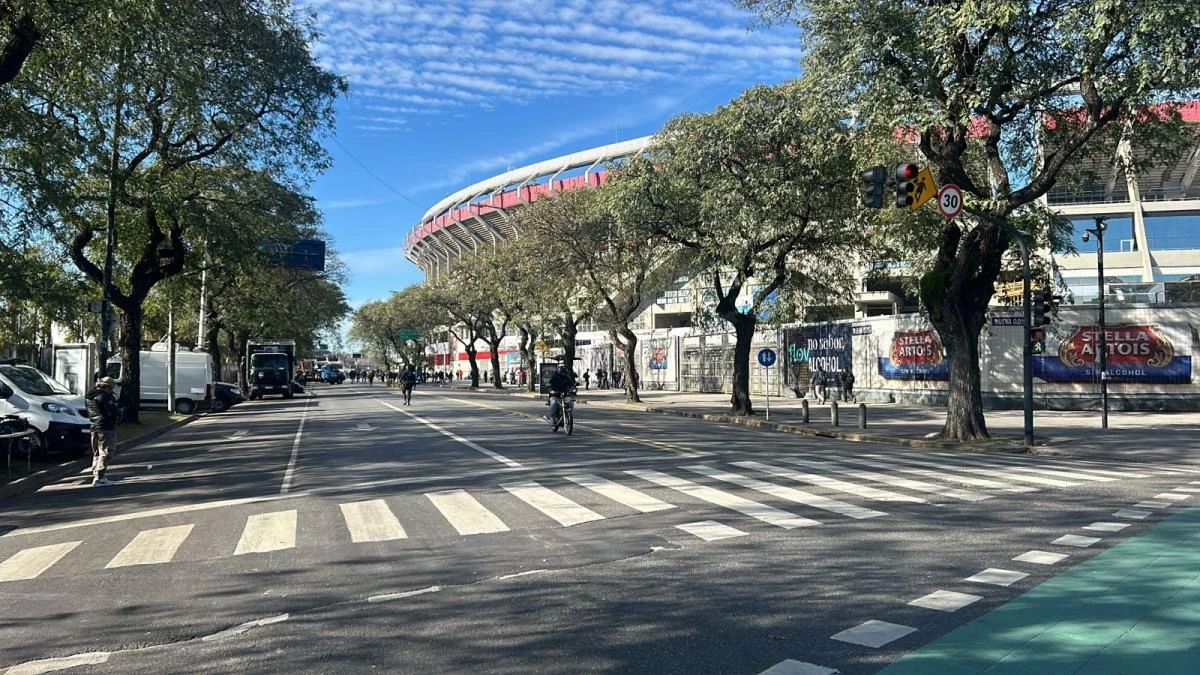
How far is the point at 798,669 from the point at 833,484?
7.67 metres

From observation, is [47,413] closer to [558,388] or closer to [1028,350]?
[558,388]

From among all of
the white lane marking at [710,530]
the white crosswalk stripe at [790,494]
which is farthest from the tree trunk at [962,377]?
the white lane marking at [710,530]

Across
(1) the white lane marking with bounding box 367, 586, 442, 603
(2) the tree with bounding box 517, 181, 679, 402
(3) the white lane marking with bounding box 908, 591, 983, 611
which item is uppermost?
(2) the tree with bounding box 517, 181, 679, 402

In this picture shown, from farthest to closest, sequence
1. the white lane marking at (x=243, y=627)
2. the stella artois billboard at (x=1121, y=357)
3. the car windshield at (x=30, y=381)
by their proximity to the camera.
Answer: the stella artois billboard at (x=1121, y=357), the car windshield at (x=30, y=381), the white lane marking at (x=243, y=627)

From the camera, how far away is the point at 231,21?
16.0 metres

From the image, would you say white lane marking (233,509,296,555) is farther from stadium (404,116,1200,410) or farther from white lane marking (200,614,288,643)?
stadium (404,116,1200,410)

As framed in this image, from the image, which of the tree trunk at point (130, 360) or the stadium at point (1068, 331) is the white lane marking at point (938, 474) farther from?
the tree trunk at point (130, 360)

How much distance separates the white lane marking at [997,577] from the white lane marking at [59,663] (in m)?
6.19

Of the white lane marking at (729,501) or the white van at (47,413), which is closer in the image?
the white lane marking at (729,501)

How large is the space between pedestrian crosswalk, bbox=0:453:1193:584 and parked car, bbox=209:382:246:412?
32.2m

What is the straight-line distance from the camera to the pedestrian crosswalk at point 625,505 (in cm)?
848

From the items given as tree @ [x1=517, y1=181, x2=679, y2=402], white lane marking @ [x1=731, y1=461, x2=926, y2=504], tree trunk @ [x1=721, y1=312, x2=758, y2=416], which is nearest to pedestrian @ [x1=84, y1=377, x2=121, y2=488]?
white lane marking @ [x1=731, y1=461, x2=926, y2=504]

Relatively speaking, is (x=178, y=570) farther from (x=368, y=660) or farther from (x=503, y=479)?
(x=503, y=479)

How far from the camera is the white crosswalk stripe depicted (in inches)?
386
